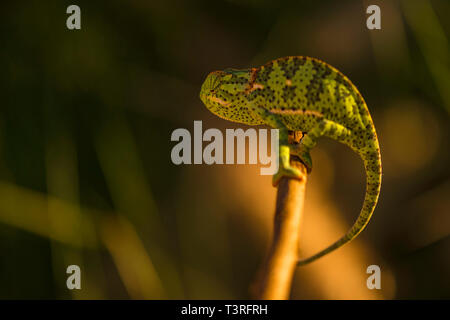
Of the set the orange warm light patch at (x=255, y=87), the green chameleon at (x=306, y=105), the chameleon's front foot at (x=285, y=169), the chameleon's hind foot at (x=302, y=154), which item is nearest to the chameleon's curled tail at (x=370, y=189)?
the green chameleon at (x=306, y=105)

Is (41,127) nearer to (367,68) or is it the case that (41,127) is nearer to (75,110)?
(75,110)

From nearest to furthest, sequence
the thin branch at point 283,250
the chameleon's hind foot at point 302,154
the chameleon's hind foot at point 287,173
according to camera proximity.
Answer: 1. the thin branch at point 283,250
2. the chameleon's hind foot at point 287,173
3. the chameleon's hind foot at point 302,154

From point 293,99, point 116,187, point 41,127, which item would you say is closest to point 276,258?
point 293,99

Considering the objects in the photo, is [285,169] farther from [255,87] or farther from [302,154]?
[255,87]

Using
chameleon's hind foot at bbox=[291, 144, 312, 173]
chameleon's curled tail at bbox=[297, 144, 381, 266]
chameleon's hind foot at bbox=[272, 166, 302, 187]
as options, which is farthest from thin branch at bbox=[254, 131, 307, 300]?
chameleon's curled tail at bbox=[297, 144, 381, 266]

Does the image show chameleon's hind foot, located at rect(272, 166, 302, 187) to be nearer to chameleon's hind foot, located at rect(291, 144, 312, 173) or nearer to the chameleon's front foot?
the chameleon's front foot

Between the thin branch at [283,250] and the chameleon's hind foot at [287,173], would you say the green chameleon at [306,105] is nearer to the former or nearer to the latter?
the chameleon's hind foot at [287,173]
